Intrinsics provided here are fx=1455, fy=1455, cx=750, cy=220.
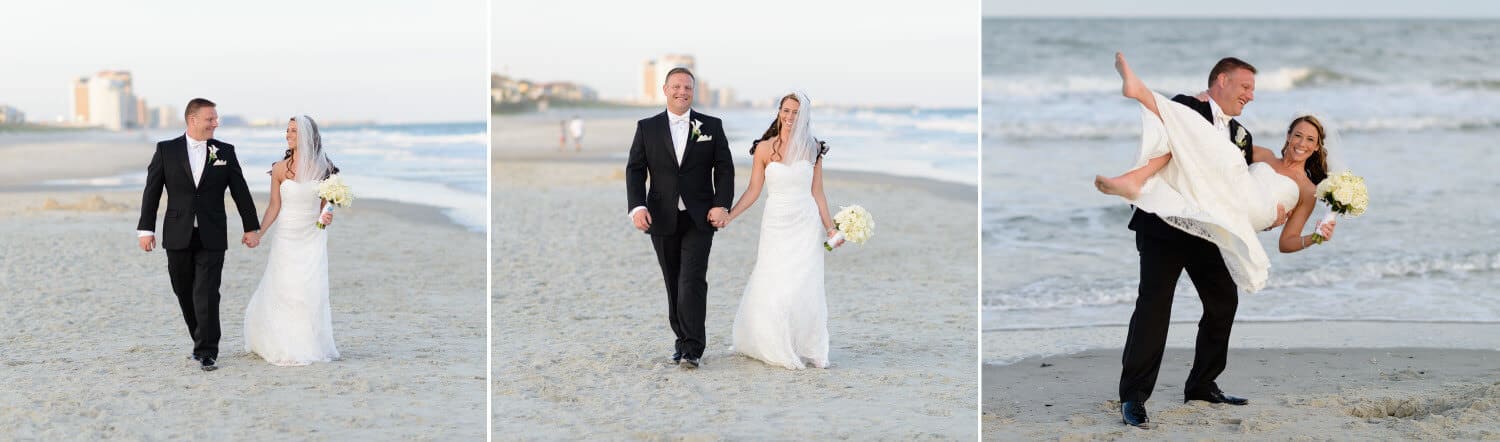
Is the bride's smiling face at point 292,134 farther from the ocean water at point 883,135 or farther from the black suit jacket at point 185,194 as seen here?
the ocean water at point 883,135

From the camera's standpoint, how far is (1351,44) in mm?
39156

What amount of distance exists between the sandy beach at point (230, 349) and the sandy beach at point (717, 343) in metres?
0.31

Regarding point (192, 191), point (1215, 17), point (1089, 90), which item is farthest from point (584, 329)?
point (1215, 17)

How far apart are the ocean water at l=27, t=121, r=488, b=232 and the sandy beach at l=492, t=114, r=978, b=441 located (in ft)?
15.4

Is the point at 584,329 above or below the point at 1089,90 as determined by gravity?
below

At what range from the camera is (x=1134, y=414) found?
5672 mm

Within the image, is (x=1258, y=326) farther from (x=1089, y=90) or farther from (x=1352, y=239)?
(x=1089, y=90)

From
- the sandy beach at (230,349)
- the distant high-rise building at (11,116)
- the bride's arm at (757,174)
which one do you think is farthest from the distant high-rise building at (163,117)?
the bride's arm at (757,174)

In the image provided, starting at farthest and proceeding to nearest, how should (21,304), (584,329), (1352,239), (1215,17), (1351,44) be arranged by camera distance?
(1215,17)
(1351,44)
(1352,239)
(21,304)
(584,329)

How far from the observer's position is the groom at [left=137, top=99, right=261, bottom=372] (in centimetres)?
672

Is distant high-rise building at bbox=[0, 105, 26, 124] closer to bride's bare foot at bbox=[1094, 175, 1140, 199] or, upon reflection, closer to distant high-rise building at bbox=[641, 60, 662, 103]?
distant high-rise building at bbox=[641, 60, 662, 103]

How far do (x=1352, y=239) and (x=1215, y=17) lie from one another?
35.2 meters

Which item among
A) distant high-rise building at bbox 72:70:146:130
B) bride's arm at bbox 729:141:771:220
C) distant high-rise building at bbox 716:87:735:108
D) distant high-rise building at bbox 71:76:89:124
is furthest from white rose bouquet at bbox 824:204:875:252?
distant high-rise building at bbox 716:87:735:108

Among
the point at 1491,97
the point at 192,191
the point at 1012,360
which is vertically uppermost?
the point at 1491,97
